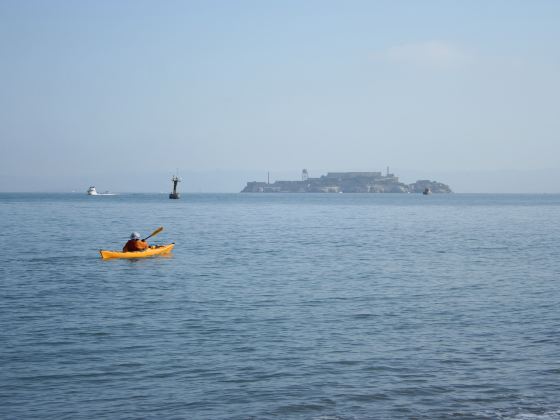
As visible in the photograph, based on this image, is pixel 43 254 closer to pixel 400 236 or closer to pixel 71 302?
pixel 71 302

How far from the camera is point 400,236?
74.2 metres

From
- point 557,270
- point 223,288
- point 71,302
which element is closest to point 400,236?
point 557,270

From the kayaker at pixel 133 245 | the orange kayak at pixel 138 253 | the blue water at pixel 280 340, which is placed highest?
the kayaker at pixel 133 245

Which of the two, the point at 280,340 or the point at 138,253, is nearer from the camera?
the point at 280,340

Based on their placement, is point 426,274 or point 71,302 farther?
point 426,274

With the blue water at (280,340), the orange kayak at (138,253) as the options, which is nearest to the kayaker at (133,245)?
the orange kayak at (138,253)

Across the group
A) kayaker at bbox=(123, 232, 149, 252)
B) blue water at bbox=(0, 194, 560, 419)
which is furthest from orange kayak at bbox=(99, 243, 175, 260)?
blue water at bbox=(0, 194, 560, 419)

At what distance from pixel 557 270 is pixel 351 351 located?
24936mm

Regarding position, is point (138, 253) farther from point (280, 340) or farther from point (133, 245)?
point (280, 340)

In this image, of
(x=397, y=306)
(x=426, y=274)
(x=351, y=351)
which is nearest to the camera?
(x=351, y=351)

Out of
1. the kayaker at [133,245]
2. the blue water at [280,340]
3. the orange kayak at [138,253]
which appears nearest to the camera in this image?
the blue water at [280,340]

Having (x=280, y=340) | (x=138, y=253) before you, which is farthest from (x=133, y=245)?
(x=280, y=340)

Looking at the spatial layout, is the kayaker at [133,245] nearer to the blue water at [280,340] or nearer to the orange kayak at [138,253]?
the orange kayak at [138,253]

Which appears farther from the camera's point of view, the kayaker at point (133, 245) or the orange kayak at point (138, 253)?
the kayaker at point (133, 245)
